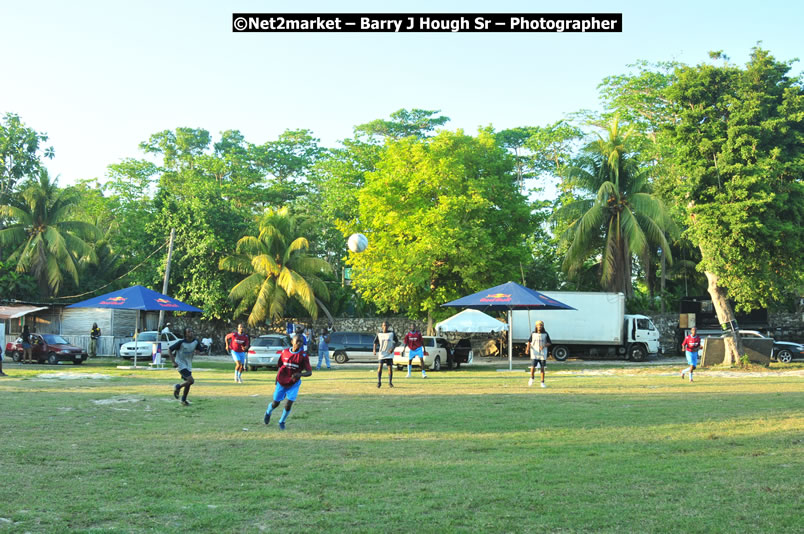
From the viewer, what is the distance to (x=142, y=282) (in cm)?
4134

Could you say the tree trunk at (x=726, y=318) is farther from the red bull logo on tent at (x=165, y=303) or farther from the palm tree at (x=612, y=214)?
the red bull logo on tent at (x=165, y=303)

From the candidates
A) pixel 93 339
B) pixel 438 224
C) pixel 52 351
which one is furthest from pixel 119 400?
pixel 93 339

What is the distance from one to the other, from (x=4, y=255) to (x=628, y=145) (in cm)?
3683

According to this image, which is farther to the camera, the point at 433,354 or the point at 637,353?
the point at 637,353

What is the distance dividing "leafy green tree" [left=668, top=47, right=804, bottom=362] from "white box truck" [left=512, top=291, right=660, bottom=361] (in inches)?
269

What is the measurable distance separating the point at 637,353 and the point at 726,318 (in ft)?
25.3

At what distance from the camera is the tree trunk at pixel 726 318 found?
28.9 metres

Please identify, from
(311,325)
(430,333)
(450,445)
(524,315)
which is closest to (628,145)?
(524,315)

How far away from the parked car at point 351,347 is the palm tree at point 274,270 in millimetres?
4280

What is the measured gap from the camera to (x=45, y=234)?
39.8 metres

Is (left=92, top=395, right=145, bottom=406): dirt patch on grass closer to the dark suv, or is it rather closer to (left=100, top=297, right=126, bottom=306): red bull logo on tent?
(left=100, top=297, right=126, bottom=306): red bull logo on tent

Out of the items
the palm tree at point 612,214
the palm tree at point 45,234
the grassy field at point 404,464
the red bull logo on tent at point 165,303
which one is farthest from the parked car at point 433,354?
the palm tree at point 45,234

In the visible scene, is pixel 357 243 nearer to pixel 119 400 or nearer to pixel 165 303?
pixel 165 303

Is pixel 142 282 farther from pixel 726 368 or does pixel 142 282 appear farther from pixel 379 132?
pixel 726 368
